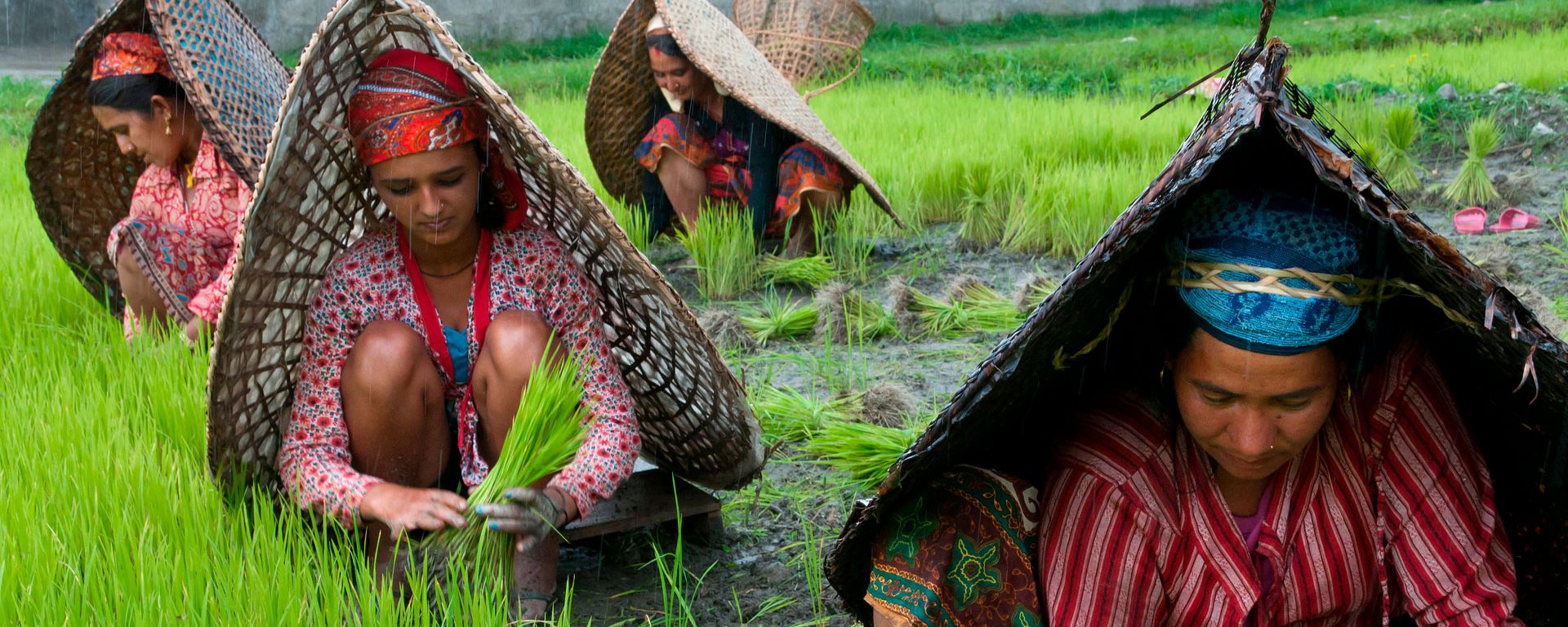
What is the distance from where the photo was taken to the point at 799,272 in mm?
4387

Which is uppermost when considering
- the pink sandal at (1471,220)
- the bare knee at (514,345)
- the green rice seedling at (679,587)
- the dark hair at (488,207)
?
the dark hair at (488,207)

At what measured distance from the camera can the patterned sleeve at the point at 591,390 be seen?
2096 mm

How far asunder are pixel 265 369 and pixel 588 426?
614mm

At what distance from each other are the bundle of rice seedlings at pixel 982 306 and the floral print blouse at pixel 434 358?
5.72 feet

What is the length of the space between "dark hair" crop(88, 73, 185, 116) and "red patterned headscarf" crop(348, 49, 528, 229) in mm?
1407

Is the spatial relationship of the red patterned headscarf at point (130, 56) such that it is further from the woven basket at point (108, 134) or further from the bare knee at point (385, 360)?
the bare knee at point (385, 360)

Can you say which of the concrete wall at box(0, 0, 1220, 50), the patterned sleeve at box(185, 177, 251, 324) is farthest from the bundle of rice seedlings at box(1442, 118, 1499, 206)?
the concrete wall at box(0, 0, 1220, 50)

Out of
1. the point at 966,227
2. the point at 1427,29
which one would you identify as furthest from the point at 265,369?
the point at 1427,29

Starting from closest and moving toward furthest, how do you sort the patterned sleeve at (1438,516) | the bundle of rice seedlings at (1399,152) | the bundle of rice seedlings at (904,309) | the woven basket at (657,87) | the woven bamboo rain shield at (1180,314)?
the woven bamboo rain shield at (1180,314)
the patterned sleeve at (1438,516)
the bundle of rice seedlings at (904,309)
the woven basket at (657,87)
the bundle of rice seedlings at (1399,152)

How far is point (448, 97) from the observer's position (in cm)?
215

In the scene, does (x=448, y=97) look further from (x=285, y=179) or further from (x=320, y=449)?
(x=320, y=449)

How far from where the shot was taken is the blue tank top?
2297 mm

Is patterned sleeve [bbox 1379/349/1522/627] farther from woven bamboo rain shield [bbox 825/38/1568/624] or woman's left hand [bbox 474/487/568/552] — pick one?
woman's left hand [bbox 474/487/568/552]

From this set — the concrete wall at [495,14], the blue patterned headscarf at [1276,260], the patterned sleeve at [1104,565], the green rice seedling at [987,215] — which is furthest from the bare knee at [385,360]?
the concrete wall at [495,14]
